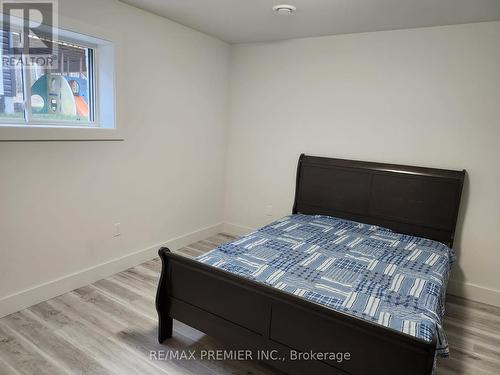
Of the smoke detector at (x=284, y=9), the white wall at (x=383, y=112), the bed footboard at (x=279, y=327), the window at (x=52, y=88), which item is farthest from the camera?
the white wall at (x=383, y=112)

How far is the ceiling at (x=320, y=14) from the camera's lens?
2.56 meters

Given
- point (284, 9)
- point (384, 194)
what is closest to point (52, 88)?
point (284, 9)

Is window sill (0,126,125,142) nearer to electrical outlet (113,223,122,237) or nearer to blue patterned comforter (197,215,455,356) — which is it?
electrical outlet (113,223,122,237)

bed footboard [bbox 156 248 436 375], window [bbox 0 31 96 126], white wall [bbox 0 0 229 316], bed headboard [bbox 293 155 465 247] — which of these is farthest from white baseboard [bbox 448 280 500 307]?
window [bbox 0 31 96 126]

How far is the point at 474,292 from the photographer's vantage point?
3.10 m

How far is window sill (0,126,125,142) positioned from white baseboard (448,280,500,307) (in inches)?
134

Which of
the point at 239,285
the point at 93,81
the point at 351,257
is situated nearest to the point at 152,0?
the point at 93,81

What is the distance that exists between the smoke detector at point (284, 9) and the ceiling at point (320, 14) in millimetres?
48

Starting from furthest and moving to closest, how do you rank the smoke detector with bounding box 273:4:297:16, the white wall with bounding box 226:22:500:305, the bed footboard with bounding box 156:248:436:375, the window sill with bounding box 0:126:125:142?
1. the white wall with bounding box 226:22:500:305
2. the smoke detector with bounding box 273:4:297:16
3. the window sill with bounding box 0:126:125:142
4. the bed footboard with bounding box 156:248:436:375

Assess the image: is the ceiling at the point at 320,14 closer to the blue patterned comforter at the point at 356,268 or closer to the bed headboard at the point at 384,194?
Result: the bed headboard at the point at 384,194

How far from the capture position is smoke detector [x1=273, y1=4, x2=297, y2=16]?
2.70 metres

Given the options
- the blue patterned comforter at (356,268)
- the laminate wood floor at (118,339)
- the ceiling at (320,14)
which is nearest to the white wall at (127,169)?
the laminate wood floor at (118,339)

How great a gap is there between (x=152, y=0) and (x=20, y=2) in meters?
0.95

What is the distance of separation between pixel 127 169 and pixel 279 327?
2086 mm
